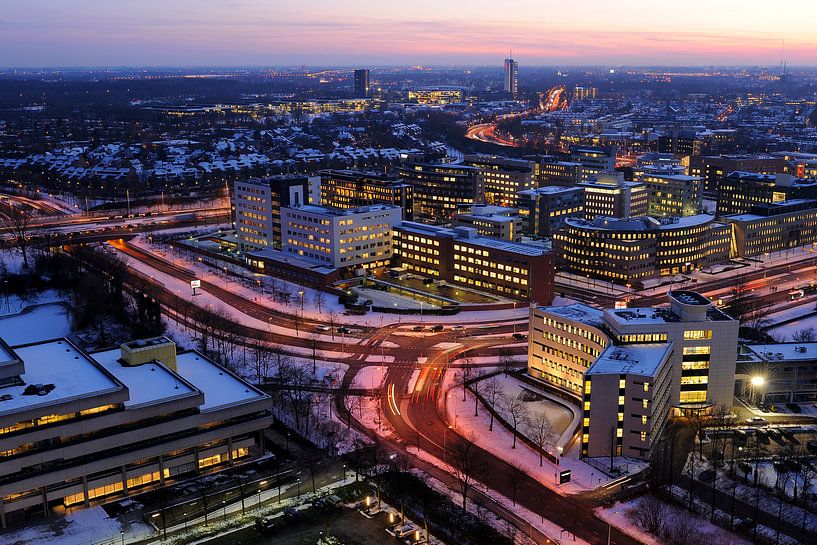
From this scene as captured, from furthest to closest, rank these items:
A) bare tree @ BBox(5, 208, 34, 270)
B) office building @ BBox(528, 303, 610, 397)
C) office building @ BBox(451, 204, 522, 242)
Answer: office building @ BBox(451, 204, 522, 242)
bare tree @ BBox(5, 208, 34, 270)
office building @ BBox(528, 303, 610, 397)

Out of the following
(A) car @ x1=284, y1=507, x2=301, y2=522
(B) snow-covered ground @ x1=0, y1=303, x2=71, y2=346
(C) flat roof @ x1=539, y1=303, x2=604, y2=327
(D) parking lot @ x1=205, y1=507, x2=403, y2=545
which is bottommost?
(D) parking lot @ x1=205, y1=507, x2=403, y2=545

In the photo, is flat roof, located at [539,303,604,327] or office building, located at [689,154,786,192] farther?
office building, located at [689,154,786,192]

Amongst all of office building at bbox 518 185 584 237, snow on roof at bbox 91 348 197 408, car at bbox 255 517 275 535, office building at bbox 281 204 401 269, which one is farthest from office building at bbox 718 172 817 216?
car at bbox 255 517 275 535

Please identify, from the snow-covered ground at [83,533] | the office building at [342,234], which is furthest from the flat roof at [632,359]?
the office building at [342,234]

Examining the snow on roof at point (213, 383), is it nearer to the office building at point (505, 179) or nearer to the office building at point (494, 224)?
the office building at point (494, 224)

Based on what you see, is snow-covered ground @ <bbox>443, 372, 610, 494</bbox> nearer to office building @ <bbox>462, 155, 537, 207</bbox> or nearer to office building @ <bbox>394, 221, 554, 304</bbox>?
office building @ <bbox>394, 221, 554, 304</bbox>

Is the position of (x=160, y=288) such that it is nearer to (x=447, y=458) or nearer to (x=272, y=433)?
(x=272, y=433)

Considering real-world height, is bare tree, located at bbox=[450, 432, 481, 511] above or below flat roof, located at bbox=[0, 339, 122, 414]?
below
